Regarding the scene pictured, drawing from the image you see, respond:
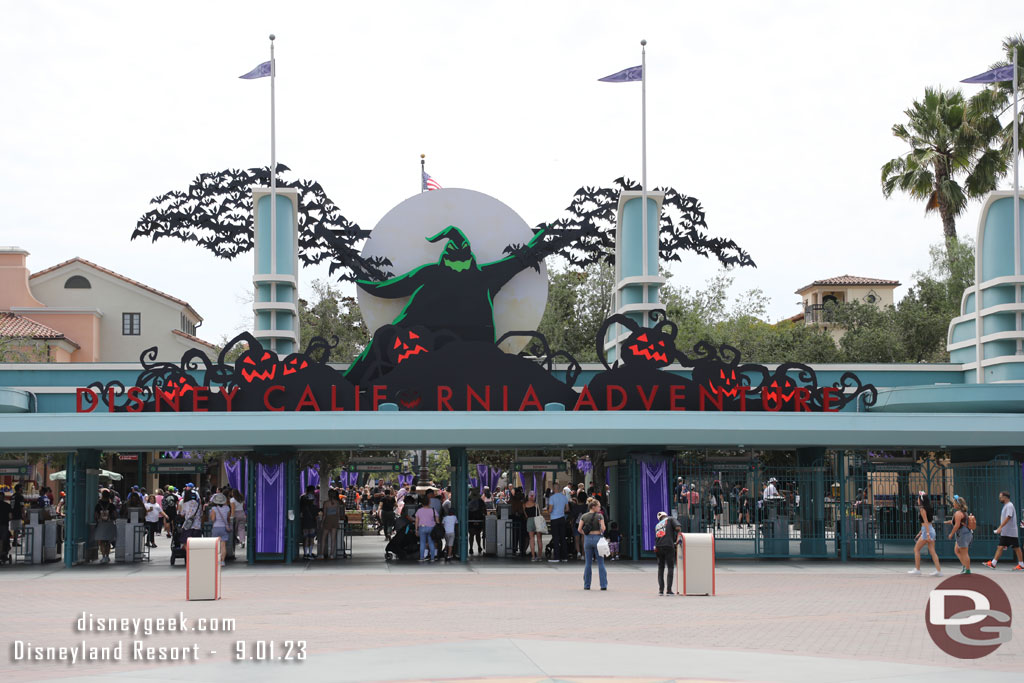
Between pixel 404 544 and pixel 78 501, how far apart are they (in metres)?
7.46

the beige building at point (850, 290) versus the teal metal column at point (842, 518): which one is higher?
the beige building at point (850, 290)

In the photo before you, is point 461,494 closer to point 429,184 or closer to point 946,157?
point 429,184

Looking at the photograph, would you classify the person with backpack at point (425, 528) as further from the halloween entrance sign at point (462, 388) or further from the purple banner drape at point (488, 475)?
the purple banner drape at point (488, 475)

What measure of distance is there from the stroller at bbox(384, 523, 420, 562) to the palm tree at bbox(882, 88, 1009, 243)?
28.4 m

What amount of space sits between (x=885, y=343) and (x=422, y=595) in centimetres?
4749

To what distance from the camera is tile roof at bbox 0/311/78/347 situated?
60.9 metres

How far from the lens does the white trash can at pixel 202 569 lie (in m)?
20.0

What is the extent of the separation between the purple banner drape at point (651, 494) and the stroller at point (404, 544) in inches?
207

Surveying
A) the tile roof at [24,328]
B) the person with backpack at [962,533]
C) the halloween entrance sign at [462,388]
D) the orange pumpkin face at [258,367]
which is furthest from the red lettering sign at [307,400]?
the tile roof at [24,328]

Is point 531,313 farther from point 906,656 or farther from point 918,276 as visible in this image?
point 918,276

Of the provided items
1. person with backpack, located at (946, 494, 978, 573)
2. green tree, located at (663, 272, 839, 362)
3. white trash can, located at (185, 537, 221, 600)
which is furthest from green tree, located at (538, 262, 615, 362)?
white trash can, located at (185, 537, 221, 600)

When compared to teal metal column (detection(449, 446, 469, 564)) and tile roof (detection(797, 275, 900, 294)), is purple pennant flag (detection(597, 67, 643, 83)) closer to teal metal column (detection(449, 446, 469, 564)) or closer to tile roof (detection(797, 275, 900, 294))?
teal metal column (detection(449, 446, 469, 564))

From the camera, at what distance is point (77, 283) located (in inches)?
2758

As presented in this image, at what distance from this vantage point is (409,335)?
3047 cm
